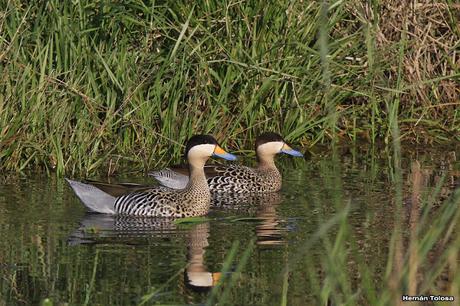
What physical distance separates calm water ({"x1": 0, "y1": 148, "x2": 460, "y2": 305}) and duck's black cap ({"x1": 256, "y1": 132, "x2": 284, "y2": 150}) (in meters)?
0.42

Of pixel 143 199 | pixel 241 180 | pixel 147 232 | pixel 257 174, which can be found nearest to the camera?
pixel 147 232

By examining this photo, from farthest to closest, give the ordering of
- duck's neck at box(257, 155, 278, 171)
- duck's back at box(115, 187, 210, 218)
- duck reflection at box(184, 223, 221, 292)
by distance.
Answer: duck's neck at box(257, 155, 278, 171) < duck's back at box(115, 187, 210, 218) < duck reflection at box(184, 223, 221, 292)

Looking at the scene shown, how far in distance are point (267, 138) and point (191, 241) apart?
3.00 metres

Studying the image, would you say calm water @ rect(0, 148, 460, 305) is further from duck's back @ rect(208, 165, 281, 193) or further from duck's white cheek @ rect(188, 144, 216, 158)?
duck's white cheek @ rect(188, 144, 216, 158)

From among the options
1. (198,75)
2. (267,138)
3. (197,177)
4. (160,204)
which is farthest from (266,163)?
(160,204)

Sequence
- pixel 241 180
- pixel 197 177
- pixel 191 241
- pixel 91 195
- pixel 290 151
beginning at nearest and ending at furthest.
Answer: pixel 191 241 → pixel 91 195 → pixel 197 177 → pixel 241 180 → pixel 290 151

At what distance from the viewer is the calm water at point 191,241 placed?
25.9 ft

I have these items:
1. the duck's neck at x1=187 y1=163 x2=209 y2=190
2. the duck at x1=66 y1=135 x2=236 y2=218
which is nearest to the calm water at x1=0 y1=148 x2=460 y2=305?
the duck at x1=66 y1=135 x2=236 y2=218

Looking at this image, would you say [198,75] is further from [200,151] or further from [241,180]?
[200,151]

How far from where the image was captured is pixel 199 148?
452 inches

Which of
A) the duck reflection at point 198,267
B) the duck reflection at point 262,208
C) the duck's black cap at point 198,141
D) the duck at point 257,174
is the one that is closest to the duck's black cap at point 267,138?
the duck at point 257,174

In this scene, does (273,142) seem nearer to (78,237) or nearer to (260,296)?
(78,237)

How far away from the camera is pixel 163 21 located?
40.7ft

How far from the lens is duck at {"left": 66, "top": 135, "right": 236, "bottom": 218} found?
10.7 metres
